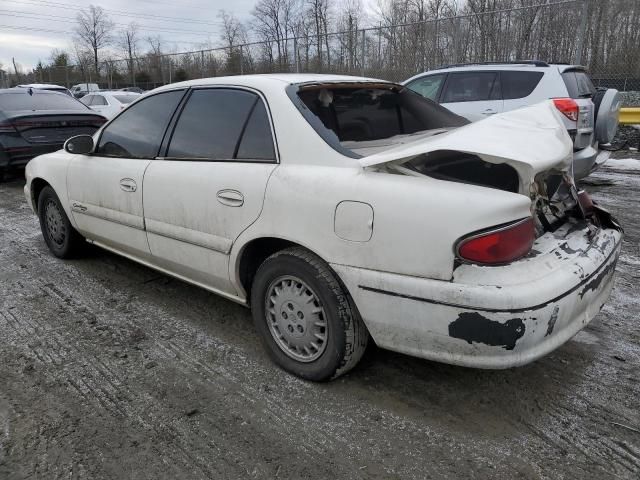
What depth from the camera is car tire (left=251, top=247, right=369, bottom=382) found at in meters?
2.57

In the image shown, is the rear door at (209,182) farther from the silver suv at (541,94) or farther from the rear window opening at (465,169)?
the silver suv at (541,94)

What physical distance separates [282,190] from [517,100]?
5.78 metres

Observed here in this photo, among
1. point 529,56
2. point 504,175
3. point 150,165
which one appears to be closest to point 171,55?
point 529,56

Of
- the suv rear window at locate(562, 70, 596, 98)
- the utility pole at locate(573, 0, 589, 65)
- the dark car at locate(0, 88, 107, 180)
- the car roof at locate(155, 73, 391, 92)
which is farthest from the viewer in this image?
the utility pole at locate(573, 0, 589, 65)

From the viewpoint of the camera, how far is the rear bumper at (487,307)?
2129 mm

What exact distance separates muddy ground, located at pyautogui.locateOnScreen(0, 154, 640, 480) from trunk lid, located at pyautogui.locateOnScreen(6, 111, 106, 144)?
5.39 m

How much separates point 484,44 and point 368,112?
9361 millimetres

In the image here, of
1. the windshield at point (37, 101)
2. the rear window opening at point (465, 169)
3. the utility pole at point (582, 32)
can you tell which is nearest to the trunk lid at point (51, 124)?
the windshield at point (37, 101)

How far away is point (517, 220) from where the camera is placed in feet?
7.28

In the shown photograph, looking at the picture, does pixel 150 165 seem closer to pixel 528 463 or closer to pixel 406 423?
pixel 406 423

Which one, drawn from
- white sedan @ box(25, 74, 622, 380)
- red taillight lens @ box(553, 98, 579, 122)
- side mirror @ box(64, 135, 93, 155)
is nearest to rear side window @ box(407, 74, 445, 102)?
red taillight lens @ box(553, 98, 579, 122)

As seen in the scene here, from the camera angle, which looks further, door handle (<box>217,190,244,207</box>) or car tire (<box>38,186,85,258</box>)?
car tire (<box>38,186,85,258</box>)

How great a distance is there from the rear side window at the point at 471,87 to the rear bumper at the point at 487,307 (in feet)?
18.7

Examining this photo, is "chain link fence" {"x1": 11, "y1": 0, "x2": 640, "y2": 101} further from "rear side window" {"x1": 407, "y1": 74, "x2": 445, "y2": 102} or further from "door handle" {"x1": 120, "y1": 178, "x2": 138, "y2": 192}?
"door handle" {"x1": 120, "y1": 178, "x2": 138, "y2": 192}
